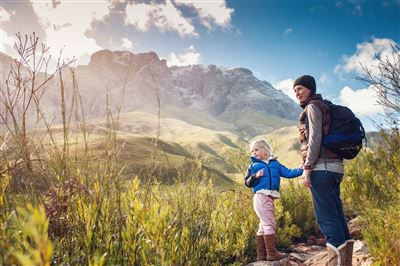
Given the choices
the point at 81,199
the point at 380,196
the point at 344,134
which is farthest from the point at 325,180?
the point at 380,196

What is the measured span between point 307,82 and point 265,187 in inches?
67.6

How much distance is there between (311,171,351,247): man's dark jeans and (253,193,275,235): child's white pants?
103 cm

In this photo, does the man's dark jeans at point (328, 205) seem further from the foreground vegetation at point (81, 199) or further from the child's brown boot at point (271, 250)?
the child's brown boot at point (271, 250)

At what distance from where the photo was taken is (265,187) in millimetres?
5121

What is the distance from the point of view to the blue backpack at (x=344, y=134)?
3.93 m

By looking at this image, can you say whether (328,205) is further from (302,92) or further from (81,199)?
(81,199)

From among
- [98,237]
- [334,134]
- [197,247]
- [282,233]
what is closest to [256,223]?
[282,233]

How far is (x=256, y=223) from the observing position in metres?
5.64

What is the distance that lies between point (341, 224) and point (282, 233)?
198 cm

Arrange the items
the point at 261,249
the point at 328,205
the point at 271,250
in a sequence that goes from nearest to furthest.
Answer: the point at 328,205, the point at 271,250, the point at 261,249

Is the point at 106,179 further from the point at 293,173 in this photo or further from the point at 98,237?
the point at 293,173

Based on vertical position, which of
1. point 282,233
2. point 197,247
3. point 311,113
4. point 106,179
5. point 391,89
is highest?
point 391,89

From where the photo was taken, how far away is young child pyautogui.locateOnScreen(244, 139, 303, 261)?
16.0 feet

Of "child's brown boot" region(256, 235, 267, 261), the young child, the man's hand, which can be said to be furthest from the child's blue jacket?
the man's hand
